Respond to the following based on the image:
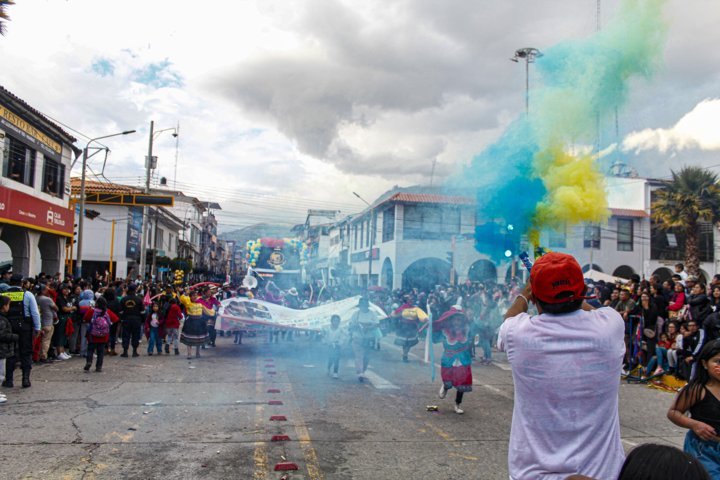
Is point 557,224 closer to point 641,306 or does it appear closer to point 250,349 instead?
point 641,306

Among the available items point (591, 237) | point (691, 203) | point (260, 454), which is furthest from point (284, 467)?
point (591, 237)

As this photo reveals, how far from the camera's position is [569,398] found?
91.6 inches

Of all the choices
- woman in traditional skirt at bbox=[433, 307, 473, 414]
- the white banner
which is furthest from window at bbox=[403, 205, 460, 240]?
woman in traditional skirt at bbox=[433, 307, 473, 414]

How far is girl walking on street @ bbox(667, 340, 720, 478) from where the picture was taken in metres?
3.53

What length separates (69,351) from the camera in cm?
1335

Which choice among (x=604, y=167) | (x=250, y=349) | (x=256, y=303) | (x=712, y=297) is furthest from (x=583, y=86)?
(x=250, y=349)

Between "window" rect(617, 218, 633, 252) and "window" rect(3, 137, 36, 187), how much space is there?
30701 millimetres

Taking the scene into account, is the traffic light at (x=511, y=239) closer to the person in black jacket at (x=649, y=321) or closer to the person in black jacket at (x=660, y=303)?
the person in black jacket at (x=649, y=321)

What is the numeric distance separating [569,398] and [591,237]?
107 ft

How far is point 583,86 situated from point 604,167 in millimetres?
1861

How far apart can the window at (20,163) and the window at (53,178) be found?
141cm

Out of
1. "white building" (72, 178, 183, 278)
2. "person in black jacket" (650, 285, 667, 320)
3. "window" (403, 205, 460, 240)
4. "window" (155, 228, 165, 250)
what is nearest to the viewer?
"person in black jacket" (650, 285, 667, 320)

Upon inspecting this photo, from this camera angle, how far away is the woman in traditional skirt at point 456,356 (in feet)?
27.3

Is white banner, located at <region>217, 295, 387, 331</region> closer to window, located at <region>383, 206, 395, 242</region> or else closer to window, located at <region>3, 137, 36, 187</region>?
window, located at <region>3, 137, 36, 187</region>
